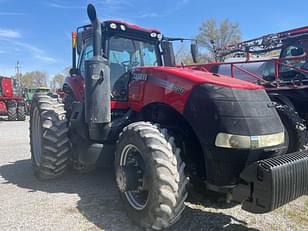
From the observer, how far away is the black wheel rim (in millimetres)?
3275

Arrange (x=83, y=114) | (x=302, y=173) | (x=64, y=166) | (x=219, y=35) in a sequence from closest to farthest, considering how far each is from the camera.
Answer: (x=302, y=173) < (x=83, y=114) < (x=64, y=166) < (x=219, y=35)

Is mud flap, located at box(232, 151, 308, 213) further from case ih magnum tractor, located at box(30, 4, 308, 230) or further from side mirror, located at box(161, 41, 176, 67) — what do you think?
side mirror, located at box(161, 41, 176, 67)

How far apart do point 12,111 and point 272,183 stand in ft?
59.2

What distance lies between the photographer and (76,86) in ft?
16.4

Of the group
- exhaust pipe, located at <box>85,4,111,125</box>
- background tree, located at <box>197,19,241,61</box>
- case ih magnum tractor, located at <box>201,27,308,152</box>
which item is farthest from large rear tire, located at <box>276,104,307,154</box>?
background tree, located at <box>197,19,241,61</box>

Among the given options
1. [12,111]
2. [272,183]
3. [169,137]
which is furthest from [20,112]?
[272,183]

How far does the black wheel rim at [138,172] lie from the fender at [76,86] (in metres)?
1.53

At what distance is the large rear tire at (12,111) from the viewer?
17969 mm

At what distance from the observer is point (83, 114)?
4316 mm

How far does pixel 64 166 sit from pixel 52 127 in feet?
2.06

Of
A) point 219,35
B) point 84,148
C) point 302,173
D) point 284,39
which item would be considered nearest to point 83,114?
point 84,148

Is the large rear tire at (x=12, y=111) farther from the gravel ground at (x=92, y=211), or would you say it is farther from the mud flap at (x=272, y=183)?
the mud flap at (x=272, y=183)

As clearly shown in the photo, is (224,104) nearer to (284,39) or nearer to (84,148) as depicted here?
(84,148)

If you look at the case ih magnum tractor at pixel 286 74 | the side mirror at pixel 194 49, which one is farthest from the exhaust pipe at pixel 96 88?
the case ih magnum tractor at pixel 286 74
